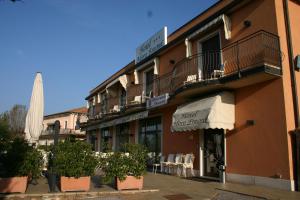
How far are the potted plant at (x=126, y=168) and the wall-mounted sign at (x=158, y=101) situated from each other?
17.8 feet

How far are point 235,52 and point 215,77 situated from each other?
1227 millimetres

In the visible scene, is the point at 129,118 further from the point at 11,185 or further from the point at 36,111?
the point at 11,185

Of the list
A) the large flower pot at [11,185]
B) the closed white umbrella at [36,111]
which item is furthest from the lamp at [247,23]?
the large flower pot at [11,185]

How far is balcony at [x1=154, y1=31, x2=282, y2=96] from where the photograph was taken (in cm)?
1002

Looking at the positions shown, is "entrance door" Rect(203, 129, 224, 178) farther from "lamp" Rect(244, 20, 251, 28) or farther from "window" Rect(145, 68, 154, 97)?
"window" Rect(145, 68, 154, 97)

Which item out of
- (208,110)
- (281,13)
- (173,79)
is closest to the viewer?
(281,13)

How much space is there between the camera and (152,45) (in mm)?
18875

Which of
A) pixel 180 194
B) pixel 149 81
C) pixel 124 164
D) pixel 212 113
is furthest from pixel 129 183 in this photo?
pixel 149 81

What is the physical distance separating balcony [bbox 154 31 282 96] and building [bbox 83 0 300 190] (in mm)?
31

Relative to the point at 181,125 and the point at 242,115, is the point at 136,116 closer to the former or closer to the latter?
the point at 181,125

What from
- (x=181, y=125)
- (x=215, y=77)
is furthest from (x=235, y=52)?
(x=181, y=125)

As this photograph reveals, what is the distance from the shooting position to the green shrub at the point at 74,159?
29.3 ft

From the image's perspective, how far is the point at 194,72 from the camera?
14.1m

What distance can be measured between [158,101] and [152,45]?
16.1ft
